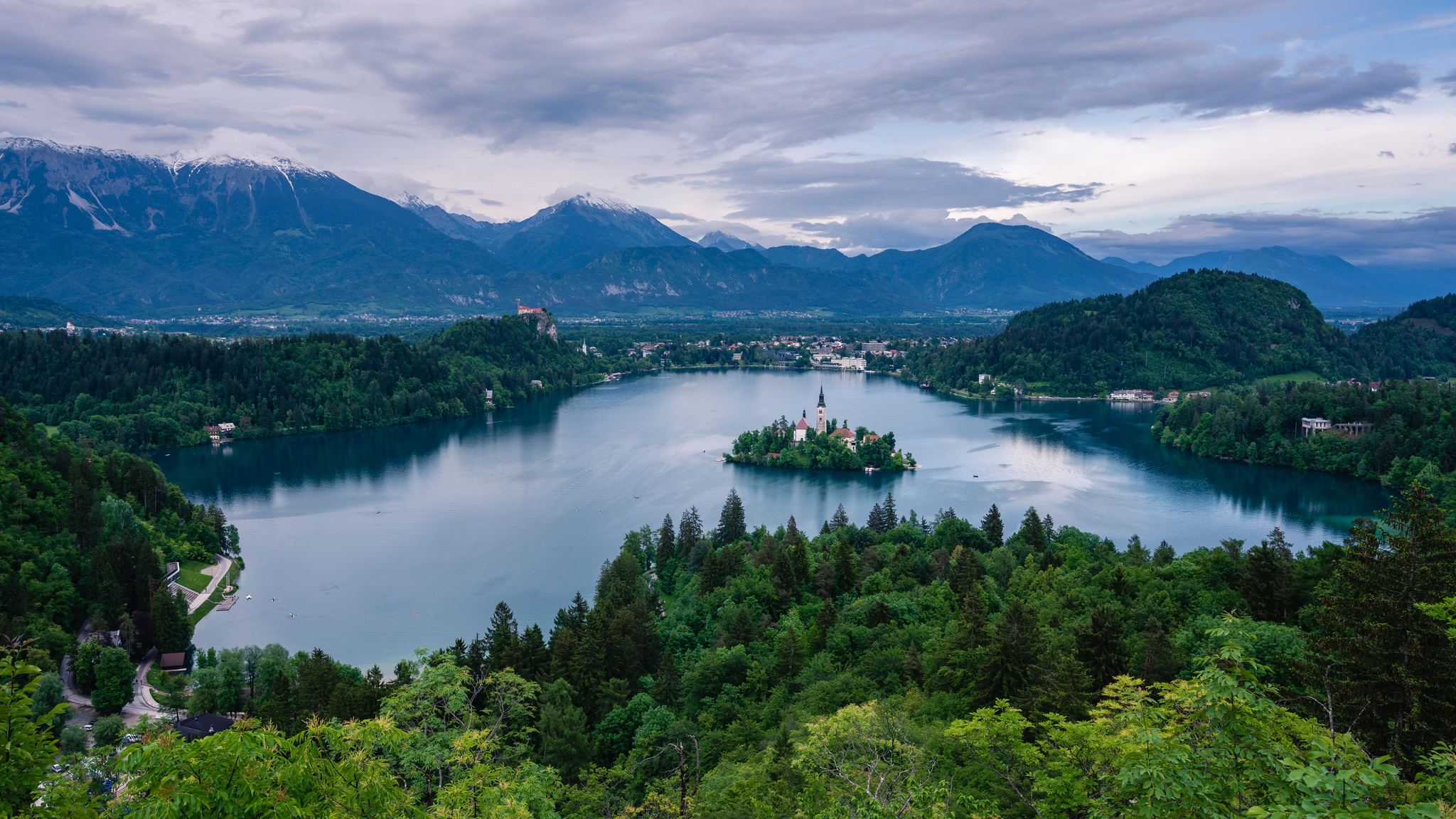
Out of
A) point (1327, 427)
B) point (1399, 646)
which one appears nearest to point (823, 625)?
point (1399, 646)

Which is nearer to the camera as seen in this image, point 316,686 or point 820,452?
point 316,686

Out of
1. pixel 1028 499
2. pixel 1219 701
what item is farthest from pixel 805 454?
pixel 1219 701

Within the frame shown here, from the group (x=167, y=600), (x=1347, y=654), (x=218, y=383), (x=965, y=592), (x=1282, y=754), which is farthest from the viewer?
(x=218, y=383)

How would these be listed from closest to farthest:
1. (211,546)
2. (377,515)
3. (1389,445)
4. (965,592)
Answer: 1. (965,592)
2. (211,546)
3. (377,515)
4. (1389,445)

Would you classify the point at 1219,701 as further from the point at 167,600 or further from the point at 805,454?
the point at 805,454

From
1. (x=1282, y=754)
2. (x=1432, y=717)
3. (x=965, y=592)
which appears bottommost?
(x=965, y=592)

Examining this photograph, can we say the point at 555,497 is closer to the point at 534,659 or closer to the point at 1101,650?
the point at 534,659
